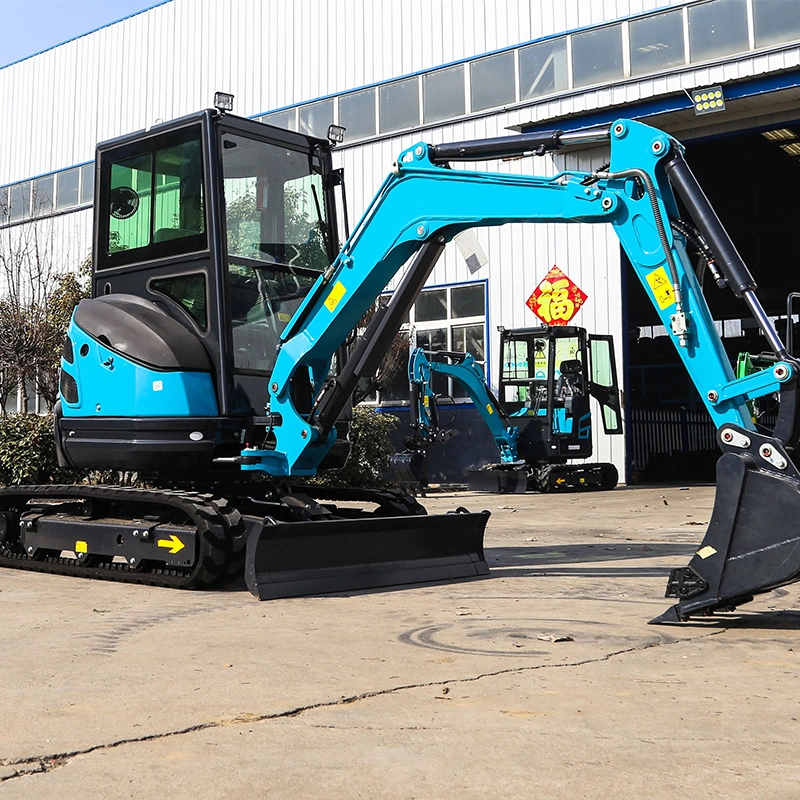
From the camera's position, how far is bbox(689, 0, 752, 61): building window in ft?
61.6

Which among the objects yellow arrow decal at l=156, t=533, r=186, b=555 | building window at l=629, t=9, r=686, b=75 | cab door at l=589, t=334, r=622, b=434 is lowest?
yellow arrow decal at l=156, t=533, r=186, b=555

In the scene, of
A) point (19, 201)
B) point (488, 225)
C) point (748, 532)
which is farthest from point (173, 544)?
point (19, 201)

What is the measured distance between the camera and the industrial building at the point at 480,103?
1948 centimetres

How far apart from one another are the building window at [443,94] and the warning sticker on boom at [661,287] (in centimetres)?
1705

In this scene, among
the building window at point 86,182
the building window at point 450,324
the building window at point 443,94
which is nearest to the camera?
the building window at point 443,94

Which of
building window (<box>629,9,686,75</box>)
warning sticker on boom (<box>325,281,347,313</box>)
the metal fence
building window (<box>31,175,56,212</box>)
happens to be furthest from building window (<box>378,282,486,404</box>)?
warning sticker on boom (<box>325,281,347,313</box>)

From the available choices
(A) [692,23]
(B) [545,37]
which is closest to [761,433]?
(A) [692,23]

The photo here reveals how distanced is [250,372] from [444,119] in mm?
16079

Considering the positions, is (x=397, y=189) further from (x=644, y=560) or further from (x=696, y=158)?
(x=696, y=158)

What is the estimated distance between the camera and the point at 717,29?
750 inches

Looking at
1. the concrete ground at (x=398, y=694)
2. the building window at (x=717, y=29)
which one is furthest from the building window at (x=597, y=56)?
the concrete ground at (x=398, y=694)

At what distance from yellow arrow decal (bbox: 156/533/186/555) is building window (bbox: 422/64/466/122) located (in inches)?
664

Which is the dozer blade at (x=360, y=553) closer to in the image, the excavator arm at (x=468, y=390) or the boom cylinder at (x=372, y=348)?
the boom cylinder at (x=372, y=348)

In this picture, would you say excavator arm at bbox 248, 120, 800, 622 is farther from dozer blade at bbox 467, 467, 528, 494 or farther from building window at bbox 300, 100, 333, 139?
building window at bbox 300, 100, 333, 139
